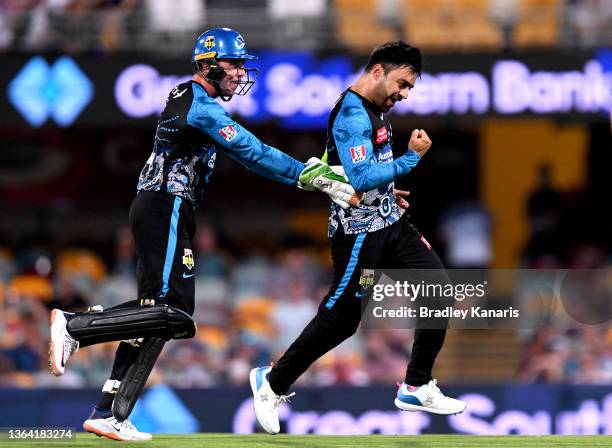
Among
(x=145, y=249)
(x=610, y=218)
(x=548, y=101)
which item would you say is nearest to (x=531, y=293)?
(x=548, y=101)

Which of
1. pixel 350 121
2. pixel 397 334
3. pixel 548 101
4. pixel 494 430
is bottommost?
pixel 494 430

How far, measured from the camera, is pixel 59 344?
765cm

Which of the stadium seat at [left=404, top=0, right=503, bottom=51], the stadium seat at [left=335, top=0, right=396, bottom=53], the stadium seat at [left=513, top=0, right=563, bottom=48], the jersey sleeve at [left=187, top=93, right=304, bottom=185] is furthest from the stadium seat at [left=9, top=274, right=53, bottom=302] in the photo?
the jersey sleeve at [left=187, top=93, right=304, bottom=185]

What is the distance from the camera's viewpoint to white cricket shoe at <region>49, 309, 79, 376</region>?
7594 mm

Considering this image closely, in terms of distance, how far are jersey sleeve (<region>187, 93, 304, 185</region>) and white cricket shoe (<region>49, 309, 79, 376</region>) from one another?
1.29 metres

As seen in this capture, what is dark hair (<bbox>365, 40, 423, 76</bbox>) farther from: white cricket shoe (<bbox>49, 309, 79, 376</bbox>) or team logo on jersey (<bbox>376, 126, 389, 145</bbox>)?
white cricket shoe (<bbox>49, 309, 79, 376</bbox>)

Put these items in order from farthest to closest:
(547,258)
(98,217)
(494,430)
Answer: (98,217) < (547,258) < (494,430)

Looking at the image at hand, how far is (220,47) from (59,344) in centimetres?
184

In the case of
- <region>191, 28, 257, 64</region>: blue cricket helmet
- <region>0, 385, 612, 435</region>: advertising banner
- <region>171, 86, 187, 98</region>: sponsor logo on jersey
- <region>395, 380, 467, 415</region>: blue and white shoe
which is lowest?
<region>0, 385, 612, 435</region>: advertising banner

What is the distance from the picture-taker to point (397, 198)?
7.94m

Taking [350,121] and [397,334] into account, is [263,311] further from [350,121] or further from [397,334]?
[350,121]

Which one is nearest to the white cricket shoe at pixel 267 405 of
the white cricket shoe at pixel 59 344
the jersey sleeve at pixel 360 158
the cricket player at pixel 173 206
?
the cricket player at pixel 173 206

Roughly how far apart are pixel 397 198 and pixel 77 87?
6.83 m

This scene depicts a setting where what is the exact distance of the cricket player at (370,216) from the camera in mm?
7621
